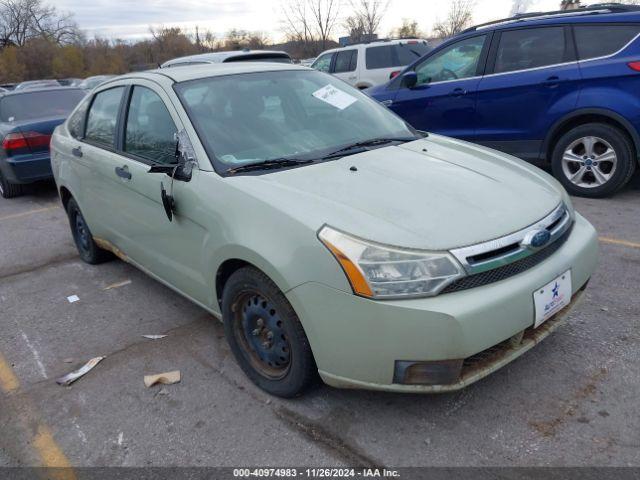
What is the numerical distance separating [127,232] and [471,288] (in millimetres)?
2534

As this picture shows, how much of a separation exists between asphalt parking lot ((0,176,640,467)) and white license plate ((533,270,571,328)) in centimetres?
46

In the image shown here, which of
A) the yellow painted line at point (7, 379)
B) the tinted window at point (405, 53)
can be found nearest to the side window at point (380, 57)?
the tinted window at point (405, 53)

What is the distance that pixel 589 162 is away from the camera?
17.6 feet

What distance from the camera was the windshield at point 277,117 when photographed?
9.67 ft

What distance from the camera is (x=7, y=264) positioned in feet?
16.3

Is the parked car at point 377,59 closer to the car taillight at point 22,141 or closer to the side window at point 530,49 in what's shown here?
the side window at point 530,49

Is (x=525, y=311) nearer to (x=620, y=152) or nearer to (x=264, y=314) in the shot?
(x=264, y=314)

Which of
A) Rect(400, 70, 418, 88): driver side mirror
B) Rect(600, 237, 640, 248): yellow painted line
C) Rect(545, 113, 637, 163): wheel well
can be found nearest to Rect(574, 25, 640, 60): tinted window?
Rect(545, 113, 637, 163): wheel well

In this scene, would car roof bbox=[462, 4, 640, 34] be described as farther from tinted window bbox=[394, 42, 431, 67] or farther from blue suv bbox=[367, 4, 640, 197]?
tinted window bbox=[394, 42, 431, 67]

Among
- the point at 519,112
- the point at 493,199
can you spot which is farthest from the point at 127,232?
the point at 519,112

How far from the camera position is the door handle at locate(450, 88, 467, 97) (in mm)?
6086

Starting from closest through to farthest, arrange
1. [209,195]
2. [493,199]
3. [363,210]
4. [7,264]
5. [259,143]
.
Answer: [363,210]
[493,199]
[209,195]
[259,143]
[7,264]

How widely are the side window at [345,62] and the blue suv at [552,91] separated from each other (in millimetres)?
6067

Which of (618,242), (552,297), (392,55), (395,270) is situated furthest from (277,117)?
(392,55)
